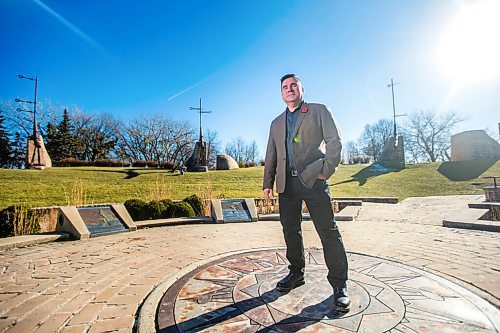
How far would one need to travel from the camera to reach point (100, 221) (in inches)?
206

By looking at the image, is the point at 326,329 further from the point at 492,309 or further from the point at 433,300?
the point at 492,309

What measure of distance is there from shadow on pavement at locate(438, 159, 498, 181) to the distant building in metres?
1.87

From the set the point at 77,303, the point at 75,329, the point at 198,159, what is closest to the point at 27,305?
the point at 77,303

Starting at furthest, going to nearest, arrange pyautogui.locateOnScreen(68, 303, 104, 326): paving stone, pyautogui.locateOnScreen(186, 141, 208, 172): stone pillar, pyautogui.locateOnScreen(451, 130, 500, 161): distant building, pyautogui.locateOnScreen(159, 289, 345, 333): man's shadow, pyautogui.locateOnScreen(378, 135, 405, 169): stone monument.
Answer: pyautogui.locateOnScreen(186, 141, 208, 172): stone pillar
pyautogui.locateOnScreen(378, 135, 405, 169): stone monument
pyautogui.locateOnScreen(451, 130, 500, 161): distant building
pyautogui.locateOnScreen(68, 303, 104, 326): paving stone
pyautogui.locateOnScreen(159, 289, 345, 333): man's shadow

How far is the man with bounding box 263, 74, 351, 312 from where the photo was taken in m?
2.16

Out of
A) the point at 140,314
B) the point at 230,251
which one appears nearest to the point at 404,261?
the point at 230,251

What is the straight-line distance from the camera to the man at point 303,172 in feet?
7.07

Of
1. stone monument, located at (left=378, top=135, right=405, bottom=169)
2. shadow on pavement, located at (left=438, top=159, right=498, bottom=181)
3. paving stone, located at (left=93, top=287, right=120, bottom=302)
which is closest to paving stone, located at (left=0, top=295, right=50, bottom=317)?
paving stone, located at (left=93, top=287, right=120, bottom=302)

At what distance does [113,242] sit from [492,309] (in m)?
4.80

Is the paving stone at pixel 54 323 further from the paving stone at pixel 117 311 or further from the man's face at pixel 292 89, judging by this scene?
the man's face at pixel 292 89

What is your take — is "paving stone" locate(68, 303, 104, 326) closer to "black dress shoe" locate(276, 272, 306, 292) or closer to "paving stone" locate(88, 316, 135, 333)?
"paving stone" locate(88, 316, 135, 333)

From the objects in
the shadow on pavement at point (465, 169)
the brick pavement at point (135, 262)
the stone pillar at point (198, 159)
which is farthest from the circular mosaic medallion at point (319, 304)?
the stone pillar at point (198, 159)

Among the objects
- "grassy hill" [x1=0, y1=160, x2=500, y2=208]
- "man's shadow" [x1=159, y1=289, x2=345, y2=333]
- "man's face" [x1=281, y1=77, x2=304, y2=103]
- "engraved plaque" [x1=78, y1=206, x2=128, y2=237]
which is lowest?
"man's shadow" [x1=159, y1=289, x2=345, y2=333]

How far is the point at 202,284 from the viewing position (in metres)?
2.48
